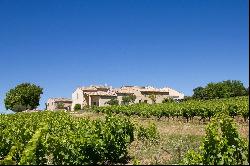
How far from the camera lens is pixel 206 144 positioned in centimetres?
1298

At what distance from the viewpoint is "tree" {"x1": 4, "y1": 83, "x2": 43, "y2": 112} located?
84438 mm

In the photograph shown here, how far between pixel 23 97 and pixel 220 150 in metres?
74.5

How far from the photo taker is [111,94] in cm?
9125

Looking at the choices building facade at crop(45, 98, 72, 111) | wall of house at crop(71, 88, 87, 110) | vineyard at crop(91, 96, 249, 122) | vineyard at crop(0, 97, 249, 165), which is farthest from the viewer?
building facade at crop(45, 98, 72, 111)

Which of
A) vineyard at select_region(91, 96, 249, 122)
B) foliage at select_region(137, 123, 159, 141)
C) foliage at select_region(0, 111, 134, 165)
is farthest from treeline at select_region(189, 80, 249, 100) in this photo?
foliage at select_region(0, 111, 134, 165)

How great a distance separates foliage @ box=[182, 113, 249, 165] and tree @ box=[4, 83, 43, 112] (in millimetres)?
71892

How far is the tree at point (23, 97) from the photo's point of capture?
84438 millimetres

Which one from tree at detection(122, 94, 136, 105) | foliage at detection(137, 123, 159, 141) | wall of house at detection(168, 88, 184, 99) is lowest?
foliage at detection(137, 123, 159, 141)

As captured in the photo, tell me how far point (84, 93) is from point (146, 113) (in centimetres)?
4646

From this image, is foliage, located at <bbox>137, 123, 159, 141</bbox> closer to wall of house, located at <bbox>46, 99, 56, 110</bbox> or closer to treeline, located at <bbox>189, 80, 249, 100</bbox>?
treeline, located at <bbox>189, 80, 249, 100</bbox>

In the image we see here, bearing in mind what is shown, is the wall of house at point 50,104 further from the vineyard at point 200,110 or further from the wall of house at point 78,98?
the vineyard at point 200,110

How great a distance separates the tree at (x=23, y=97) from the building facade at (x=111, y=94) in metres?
8.76

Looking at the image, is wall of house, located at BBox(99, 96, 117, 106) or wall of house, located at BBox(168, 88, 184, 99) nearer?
wall of house, located at BBox(99, 96, 117, 106)

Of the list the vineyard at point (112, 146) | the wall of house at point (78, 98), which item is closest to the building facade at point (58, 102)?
the wall of house at point (78, 98)
